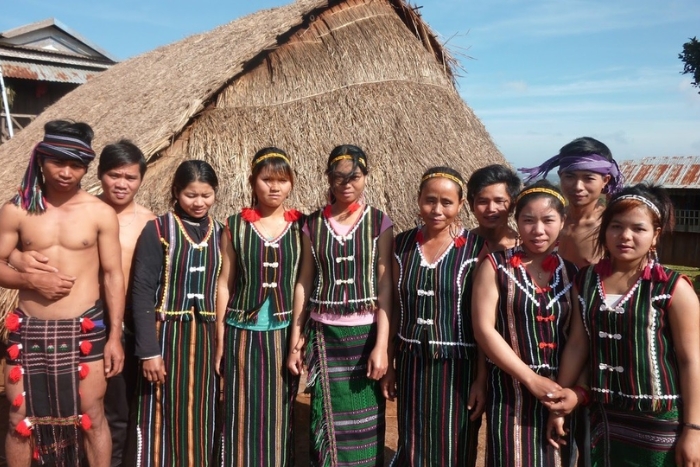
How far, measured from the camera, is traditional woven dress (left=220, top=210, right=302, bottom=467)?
9.05 ft

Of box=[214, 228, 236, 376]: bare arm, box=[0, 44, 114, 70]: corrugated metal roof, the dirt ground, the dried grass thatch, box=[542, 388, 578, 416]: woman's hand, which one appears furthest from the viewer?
box=[0, 44, 114, 70]: corrugated metal roof

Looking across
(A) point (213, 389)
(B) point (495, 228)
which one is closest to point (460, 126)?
(B) point (495, 228)

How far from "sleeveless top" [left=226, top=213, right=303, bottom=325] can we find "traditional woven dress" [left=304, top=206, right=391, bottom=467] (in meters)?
0.15

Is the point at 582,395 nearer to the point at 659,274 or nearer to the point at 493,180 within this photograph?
the point at 659,274

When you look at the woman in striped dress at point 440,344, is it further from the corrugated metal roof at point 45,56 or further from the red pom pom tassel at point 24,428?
the corrugated metal roof at point 45,56

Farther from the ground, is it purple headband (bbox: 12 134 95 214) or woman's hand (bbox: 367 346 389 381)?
purple headband (bbox: 12 134 95 214)

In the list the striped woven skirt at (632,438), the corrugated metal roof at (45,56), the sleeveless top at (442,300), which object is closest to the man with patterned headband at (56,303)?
the sleeveless top at (442,300)

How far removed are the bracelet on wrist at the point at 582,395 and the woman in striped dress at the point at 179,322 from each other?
68.8 inches

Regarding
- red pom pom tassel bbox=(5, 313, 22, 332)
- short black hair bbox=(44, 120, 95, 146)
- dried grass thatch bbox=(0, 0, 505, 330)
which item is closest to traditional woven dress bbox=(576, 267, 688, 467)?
short black hair bbox=(44, 120, 95, 146)

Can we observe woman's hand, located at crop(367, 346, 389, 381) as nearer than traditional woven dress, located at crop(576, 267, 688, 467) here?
No

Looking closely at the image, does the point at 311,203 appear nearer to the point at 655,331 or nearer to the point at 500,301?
the point at 500,301

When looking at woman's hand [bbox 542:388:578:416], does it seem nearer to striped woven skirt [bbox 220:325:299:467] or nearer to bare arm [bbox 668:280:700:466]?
bare arm [bbox 668:280:700:466]

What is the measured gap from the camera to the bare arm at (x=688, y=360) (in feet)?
6.64

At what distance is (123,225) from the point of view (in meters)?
2.97
